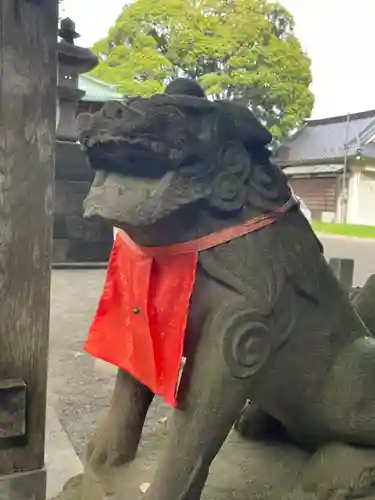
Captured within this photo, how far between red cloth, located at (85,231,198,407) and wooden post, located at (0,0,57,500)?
444mm

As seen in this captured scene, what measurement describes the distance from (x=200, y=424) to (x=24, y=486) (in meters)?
0.80

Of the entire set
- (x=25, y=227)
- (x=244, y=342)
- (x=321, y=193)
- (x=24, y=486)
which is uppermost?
(x=321, y=193)

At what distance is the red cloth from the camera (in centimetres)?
92

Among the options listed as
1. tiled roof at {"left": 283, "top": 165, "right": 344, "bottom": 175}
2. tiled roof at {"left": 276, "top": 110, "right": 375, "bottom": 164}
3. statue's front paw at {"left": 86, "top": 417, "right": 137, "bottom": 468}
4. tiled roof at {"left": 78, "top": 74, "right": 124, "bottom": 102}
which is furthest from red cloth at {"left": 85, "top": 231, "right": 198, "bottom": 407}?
tiled roof at {"left": 276, "top": 110, "right": 375, "bottom": 164}

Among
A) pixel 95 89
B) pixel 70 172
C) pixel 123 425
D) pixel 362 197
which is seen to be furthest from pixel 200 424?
pixel 362 197

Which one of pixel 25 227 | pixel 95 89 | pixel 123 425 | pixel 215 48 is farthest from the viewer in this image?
pixel 215 48

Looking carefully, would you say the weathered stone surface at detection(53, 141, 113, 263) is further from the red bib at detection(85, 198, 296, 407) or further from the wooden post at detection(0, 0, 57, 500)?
the red bib at detection(85, 198, 296, 407)

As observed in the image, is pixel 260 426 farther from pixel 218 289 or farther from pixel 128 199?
pixel 128 199

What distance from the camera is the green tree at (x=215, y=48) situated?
305 inches

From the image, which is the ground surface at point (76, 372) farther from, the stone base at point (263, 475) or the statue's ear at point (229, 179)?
the statue's ear at point (229, 179)

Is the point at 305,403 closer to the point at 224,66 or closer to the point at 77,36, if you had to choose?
the point at 77,36

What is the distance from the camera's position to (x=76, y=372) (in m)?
2.95

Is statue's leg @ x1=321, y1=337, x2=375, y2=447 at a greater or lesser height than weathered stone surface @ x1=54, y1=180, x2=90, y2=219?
lesser

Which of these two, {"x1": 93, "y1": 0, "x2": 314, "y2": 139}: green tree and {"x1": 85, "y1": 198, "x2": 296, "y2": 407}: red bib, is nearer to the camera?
{"x1": 85, "y1": 198, "x2": 296, "y2": 407}: red bib
